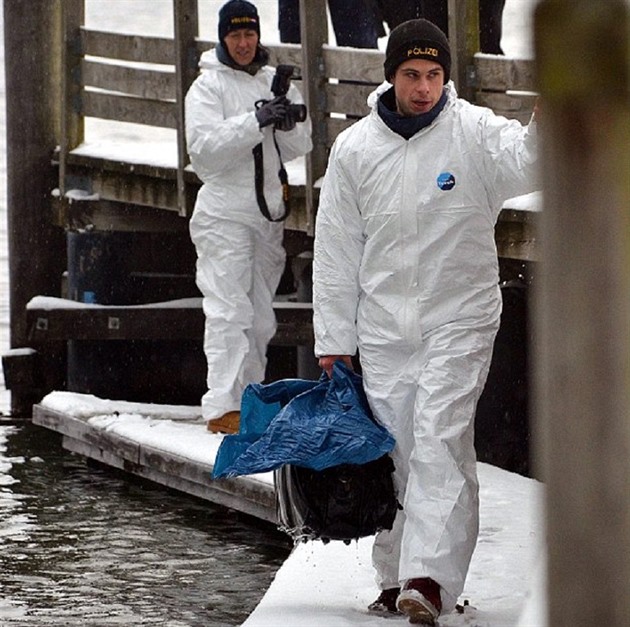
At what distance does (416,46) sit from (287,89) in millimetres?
3095

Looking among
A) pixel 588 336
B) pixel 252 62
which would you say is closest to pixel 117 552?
pixel 252 62

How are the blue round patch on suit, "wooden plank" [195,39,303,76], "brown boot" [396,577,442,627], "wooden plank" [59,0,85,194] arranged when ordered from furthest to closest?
"wooden plank" [59,0,85,194] < "wooden plank" [195,39,303,76] < the blue round patch on suit < "brown boot" [396,577,442,627]

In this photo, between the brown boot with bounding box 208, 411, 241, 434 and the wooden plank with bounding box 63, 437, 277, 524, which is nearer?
the wooden plank with bounding box 63, 437, 277, 524

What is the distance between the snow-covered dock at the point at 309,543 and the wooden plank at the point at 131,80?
1697mm

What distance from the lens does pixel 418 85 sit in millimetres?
5555

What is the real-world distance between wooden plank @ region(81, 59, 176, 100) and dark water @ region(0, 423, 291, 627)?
6.83 ft

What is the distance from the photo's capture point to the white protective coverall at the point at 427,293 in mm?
5422

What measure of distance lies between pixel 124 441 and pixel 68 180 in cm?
263

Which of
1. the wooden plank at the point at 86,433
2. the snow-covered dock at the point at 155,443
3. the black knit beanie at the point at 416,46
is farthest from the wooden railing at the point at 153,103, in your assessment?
the black knit beanie at the point at 416,46

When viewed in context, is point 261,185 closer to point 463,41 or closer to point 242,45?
point 242,45

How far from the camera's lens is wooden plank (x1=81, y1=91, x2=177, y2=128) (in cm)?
1030

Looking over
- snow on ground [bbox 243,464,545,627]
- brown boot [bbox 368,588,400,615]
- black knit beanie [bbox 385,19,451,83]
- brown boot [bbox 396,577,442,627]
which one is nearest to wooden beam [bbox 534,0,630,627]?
brown boot [bbox 396,577,442,627]

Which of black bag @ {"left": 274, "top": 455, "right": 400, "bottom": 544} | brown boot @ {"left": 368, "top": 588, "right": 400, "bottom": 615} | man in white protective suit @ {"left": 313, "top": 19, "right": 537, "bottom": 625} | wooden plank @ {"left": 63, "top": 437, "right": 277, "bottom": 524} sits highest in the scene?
man in white protective suit @ {"left": 313, "top": 19, "right": 537, "bottom": 625}

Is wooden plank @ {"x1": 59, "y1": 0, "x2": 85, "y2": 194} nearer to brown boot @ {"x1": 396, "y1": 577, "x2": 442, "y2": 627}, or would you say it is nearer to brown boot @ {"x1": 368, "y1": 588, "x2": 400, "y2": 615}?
brown boot @ {"x1": 368, "y1": 588, "x2": 400, "y2": 615}
